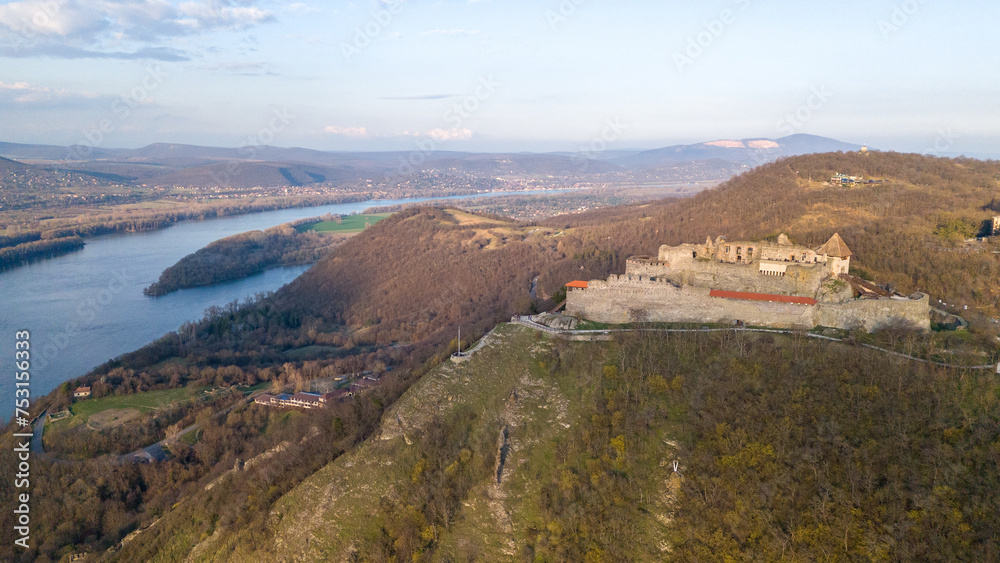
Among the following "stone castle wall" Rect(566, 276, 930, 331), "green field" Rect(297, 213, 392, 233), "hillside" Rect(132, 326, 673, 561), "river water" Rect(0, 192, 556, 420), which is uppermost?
"stone castle wall" Rect(566, 276, 930, 331)

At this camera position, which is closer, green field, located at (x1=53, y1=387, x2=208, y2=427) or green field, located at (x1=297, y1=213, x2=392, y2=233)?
green field, located at (x1=53, y1=387, x2=208, y2=427)

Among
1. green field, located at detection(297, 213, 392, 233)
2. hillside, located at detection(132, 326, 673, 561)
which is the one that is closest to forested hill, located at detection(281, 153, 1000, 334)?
hillside, located at detection(132, 326, 673, 561)

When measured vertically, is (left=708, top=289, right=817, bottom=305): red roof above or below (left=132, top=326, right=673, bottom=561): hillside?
above

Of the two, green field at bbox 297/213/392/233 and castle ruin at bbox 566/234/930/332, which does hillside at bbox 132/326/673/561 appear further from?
green field at bbox 297/213/392/233

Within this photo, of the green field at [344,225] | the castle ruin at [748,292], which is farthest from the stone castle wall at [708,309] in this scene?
the green field at [344,225]

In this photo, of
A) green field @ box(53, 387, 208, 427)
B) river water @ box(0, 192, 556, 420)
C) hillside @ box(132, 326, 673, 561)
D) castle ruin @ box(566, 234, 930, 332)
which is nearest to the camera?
hillside @ box(132, 326, 673, 561)

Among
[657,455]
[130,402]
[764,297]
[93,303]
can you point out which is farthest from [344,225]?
[657,455]

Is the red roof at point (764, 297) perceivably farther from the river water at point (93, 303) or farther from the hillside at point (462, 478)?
the river water at point (93, 303)
